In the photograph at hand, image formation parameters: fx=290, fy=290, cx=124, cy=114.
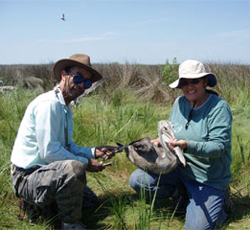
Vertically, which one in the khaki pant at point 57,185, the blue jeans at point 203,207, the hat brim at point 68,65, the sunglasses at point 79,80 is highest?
the hat brim at point 68,65

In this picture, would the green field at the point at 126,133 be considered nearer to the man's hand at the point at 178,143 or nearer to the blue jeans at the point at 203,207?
the blue jeans at the point at 203,207

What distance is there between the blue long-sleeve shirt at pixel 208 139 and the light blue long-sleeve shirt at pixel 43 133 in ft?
3.04

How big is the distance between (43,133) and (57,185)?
0.42m

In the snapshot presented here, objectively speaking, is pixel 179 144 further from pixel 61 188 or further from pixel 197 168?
pixel 61 188

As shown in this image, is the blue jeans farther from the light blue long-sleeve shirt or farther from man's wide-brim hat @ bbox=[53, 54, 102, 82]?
man's wide-brim hat @ bbox=[53, 54, 102, 82]

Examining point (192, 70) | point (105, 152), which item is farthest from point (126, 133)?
point (192, 70)

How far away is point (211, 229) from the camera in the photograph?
2.42m

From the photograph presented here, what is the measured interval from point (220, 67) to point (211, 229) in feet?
22.2

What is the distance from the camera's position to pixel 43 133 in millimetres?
2246

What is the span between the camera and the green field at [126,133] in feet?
8.30

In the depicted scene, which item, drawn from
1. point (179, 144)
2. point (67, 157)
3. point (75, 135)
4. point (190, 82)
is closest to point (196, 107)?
point (190, 82)

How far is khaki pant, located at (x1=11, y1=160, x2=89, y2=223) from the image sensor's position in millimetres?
2236

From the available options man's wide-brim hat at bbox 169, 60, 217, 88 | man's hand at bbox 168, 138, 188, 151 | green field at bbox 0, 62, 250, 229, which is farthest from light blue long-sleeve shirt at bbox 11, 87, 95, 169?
man's wide-brim hat at bbox 169, 60, 217, 88

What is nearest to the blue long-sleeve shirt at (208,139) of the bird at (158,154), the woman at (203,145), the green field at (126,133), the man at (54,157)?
the woman at (203,145)
